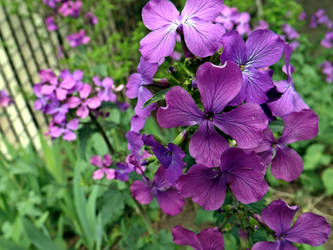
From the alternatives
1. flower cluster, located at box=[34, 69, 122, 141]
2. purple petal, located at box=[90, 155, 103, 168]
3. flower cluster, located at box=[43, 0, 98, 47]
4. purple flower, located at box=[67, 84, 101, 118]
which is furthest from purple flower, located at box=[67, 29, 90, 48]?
purple petal, located at box=[90, 155, 103, 168]

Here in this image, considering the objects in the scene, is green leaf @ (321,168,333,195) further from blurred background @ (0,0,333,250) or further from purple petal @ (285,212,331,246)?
purple petal @ (285,212,331,246)

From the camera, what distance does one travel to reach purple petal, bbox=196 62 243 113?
53cm

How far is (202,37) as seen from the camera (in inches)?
23.2

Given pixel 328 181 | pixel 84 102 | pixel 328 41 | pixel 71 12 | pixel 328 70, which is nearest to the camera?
pixel 84 102

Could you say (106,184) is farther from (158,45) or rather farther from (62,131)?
(158,45)

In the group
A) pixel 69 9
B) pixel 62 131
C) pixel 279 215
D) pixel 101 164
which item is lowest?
pixel 101 164

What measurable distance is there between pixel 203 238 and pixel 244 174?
6.3 inches

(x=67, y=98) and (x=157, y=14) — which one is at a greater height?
(x=157, y=14)

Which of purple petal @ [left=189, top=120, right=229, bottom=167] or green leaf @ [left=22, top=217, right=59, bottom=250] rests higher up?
purple petal @ [left=189, top=120, right=229, bottom=167]

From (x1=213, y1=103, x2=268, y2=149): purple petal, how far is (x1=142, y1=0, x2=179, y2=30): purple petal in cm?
23

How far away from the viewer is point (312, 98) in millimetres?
2584

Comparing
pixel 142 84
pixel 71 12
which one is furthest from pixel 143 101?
pixel 71 12

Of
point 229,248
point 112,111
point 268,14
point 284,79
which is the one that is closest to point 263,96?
point 284,79

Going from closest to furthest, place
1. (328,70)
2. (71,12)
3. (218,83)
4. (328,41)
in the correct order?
(218,83) → (71,12) → (328,70) → (328,41)
